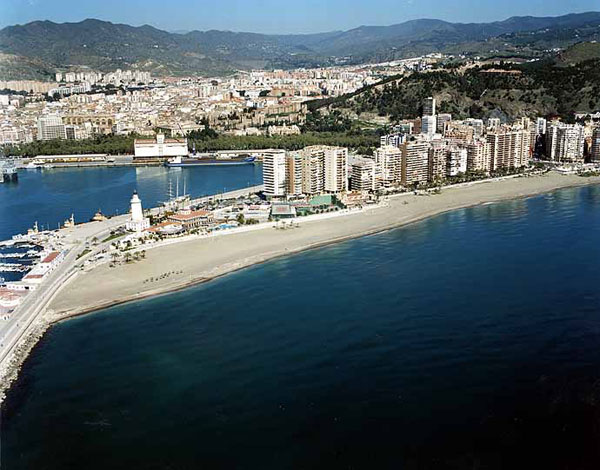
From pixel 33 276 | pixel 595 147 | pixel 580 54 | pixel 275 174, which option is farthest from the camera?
pixel 580 54

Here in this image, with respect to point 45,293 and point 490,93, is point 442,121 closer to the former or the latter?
point 490,93

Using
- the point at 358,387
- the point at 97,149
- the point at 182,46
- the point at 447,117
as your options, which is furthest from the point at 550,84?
the point at 182,46

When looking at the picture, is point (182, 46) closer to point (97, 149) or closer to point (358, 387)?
point (97, 149)

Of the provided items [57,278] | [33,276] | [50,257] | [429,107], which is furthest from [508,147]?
[33,276]

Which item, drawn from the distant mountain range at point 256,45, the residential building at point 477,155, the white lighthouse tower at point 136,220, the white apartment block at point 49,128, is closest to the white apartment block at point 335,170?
the residential building at point 477,155

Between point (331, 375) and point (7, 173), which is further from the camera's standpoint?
point (7, 173)

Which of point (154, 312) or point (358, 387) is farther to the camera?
point (154, 312)
